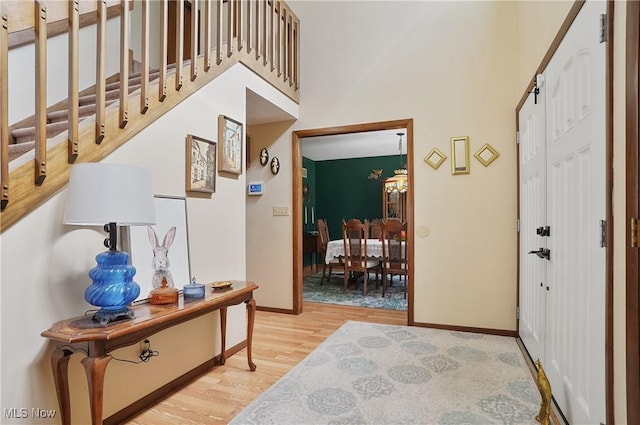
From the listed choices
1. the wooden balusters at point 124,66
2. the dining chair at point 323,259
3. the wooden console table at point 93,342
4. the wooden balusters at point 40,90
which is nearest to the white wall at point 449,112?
the dining chair at point 323,259

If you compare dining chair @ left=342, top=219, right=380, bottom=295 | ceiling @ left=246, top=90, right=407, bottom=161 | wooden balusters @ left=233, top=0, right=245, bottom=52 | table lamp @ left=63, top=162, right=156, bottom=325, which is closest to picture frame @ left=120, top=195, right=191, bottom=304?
table lamp @ left=63, top=162, right=156, bottom=325

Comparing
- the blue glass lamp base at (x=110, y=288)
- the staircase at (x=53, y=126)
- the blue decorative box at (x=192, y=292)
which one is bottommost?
the blue decorative box at (x=192, y=292)

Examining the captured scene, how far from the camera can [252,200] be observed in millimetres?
4094

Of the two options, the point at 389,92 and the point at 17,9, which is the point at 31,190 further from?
the point at 389,92

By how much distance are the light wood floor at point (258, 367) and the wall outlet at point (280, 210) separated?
1135 mm

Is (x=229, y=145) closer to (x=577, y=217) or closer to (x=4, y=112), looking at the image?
(x=4, y=112)

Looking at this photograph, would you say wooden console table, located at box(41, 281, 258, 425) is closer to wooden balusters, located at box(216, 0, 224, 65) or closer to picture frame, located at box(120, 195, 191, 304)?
picture frame, located at box(120, 195, 191, 304)

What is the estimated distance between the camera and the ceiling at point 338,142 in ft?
12.0

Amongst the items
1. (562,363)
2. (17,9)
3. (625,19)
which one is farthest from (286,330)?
(625,19)

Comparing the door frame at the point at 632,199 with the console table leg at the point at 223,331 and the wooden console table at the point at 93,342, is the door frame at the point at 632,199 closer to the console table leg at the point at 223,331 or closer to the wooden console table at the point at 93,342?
the wooden console table at the point at 93,342

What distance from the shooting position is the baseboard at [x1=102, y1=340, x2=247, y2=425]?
1794 mm

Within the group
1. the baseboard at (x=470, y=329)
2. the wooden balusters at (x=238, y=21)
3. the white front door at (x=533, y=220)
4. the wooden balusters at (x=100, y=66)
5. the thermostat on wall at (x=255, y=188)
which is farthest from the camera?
the thermostat on wall at (x=255, y=188)

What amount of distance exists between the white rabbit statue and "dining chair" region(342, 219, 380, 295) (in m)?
3.10

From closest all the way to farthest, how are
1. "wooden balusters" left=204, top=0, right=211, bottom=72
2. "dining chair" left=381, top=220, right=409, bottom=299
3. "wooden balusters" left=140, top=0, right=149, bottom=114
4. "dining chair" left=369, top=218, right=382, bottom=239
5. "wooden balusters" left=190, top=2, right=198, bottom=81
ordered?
"wooden balusters" left=140, top=0, right=149, bottom=114 → "wooden balusters" left=190, top=2, right=198, bottom=81 → "wooden balusters" left=204, top=0, right=211, bottom=72 → "dining chair" left=381, top=220, right=409, bottom=299 → "dining chair" left=369, top=218, right=382, bottom=239
